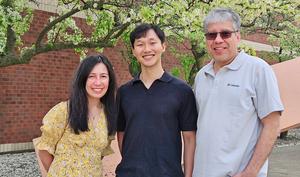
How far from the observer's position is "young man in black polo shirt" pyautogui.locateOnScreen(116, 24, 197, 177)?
9.14ft

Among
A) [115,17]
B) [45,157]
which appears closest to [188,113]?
[45,157]

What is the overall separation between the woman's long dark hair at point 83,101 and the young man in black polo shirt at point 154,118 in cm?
9

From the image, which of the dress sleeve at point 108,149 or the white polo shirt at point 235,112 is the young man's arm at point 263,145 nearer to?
the white polo shirt at point 235,112

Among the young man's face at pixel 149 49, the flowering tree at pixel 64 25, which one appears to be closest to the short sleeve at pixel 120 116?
the young man's face at pixel 149 49

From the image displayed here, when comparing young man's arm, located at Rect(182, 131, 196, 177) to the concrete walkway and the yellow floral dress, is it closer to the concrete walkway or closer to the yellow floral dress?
the yellow floral dress

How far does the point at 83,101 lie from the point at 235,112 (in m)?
0.99

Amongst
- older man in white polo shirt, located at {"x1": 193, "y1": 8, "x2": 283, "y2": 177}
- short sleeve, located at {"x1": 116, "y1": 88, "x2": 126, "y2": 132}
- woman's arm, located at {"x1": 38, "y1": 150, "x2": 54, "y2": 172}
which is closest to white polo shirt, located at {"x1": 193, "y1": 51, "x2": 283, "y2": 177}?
older man in white polo shirt, located at {"x1": 193, "y1": 8, "x2": 283, "y2": 177}

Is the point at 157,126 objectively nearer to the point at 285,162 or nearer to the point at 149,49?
the point at 149,49

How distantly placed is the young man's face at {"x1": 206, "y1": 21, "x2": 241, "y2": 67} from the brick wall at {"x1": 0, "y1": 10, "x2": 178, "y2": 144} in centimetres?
744

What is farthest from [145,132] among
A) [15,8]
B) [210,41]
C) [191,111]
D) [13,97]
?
[13,97]

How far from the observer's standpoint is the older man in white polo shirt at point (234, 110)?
2539 mm

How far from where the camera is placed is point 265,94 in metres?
2.51

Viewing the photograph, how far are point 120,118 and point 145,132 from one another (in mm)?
284

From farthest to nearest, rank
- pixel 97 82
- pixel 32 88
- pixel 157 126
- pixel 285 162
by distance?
pixel 32 88 < pixel 285 162 < pixel 97 82 < pixel 157 126
